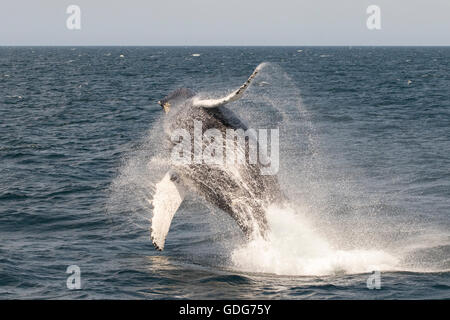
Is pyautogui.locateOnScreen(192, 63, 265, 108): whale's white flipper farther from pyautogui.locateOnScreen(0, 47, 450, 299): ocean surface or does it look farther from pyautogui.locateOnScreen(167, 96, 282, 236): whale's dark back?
pyautogui.locateOnScreen(0, 47, 450, 299): ocean surface

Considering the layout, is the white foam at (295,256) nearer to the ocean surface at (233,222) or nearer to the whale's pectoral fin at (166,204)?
the ocean surface at (233,222)

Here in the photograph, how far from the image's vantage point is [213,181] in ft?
Answer: 40.8

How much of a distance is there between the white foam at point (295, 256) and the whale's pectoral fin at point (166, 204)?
1.77 meters

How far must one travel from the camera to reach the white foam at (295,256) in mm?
12266

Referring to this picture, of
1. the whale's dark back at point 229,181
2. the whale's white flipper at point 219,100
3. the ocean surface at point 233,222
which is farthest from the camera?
the whale's dark back at point 229,181

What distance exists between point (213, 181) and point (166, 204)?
3.75 feet

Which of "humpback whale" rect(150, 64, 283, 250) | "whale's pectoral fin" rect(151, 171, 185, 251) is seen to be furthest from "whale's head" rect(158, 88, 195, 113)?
"whale's pectoral fin" rect(151, 171, 185, 251)

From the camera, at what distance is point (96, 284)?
1161 centimetres

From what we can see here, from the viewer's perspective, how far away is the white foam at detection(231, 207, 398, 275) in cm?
1227

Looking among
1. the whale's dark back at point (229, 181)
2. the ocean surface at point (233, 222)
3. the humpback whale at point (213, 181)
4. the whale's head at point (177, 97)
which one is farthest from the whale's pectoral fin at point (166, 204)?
the whale's head at point (177, 97)

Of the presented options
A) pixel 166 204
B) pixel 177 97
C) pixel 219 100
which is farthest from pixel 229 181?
pixel 177 97
